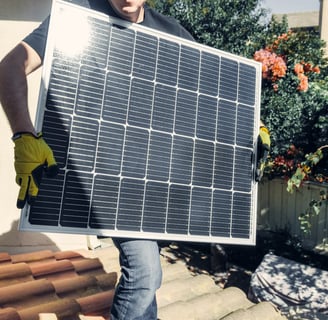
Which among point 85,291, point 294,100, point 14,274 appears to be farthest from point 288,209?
point 14,274

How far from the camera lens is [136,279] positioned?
2.84 metres

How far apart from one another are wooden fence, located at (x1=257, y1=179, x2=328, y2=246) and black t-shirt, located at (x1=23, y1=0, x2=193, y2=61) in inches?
260

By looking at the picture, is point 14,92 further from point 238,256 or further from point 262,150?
point 238,256

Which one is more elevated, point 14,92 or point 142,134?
point 14,92

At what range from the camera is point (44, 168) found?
8.02ft

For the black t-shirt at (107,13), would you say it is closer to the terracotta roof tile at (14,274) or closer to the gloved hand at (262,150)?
the gloved hand at (262,150)

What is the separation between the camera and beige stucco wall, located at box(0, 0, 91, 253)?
185 inches

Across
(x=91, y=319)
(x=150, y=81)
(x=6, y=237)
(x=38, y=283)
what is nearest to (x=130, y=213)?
(x=150, y=81)

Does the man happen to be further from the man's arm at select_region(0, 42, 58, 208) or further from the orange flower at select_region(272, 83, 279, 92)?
the orange flower at select_region(272, 83, 279, 92)

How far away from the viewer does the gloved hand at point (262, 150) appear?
3.51 m

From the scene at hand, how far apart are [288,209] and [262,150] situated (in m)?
6.71

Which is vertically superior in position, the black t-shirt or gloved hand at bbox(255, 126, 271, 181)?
the black t-shirt

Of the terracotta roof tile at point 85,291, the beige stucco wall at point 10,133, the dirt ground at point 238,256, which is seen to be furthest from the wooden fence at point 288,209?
the beige stucco wall at point 10,133

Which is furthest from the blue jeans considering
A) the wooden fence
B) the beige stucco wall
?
the wooden fence
